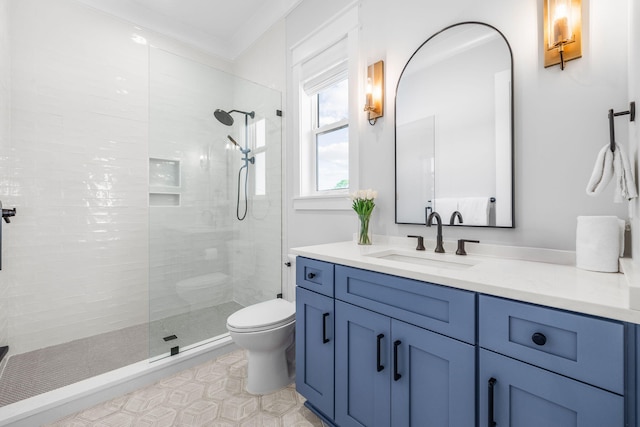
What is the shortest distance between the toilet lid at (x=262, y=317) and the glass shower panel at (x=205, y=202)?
61 centimetres

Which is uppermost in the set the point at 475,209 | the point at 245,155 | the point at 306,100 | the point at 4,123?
the point at 306,100

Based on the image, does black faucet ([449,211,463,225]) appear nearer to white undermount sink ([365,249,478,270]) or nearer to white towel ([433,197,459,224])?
white towel ([433,197,459,224])

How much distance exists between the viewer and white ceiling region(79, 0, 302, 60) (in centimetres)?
253

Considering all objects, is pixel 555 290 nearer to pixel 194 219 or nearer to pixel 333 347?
pixel 333 347

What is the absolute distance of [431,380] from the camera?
100cm

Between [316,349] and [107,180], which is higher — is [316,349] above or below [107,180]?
below

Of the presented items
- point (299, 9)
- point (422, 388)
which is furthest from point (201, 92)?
point (422, 388)

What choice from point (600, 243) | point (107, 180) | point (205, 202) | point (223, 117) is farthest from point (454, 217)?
point (107, 180)

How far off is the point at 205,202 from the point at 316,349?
1.52 m

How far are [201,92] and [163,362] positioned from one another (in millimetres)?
2088

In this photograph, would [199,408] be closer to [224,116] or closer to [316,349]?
[316,349]

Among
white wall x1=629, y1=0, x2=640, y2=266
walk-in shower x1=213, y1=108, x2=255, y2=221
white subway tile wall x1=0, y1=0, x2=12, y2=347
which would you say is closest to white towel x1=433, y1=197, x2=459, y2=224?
white wall x1=629, y1=0, x2=640, y2=266

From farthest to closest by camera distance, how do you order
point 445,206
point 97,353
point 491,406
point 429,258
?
1. point 97,353
2. point 445,206
3. point 429,258
4. point 491,406

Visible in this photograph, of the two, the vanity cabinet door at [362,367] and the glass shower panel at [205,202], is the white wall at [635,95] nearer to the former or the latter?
the vanity cabinet door at [362,367]
